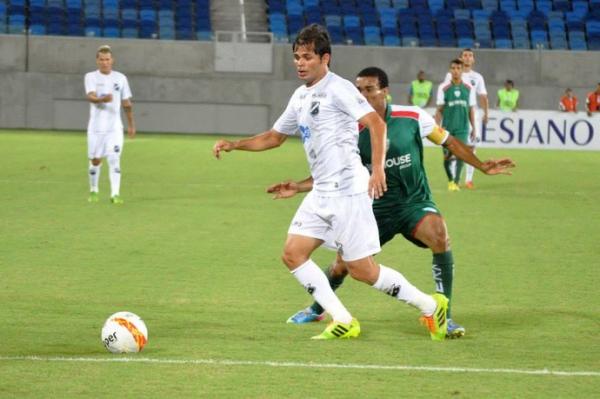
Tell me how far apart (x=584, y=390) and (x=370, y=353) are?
1.48m

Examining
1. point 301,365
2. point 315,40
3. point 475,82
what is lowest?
point 301,365

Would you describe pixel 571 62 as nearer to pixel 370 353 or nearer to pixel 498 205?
pixel 498 205

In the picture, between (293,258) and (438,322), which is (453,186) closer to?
(438,322)

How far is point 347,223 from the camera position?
7840 millimetres

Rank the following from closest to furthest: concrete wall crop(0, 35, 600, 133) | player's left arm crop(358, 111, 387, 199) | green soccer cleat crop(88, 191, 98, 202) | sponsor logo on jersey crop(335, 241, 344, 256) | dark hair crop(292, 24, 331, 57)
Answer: player's left arm crop(358, 111, 387, 199)
dark hair crop(292, 24, 331, 57)
sponsor logo on jersey crop(335, 241, 344, 256)
green soccer cleat crop(88, 191, 98, 202)
concrete wall crop(0, 35, 600, 133)

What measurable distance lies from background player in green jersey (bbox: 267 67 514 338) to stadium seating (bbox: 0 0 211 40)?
97.1 ft

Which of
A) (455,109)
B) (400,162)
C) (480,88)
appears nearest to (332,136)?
(400,162)

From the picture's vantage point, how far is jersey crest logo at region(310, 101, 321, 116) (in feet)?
25.6

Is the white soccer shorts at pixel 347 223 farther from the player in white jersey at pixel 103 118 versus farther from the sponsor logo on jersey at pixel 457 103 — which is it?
the sponsor logo on jersey at pixel 457 103

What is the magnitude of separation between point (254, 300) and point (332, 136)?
2334 millimetres

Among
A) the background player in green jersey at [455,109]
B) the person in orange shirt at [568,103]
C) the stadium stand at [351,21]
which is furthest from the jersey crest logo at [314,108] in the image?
the stadium stand at [351,21]

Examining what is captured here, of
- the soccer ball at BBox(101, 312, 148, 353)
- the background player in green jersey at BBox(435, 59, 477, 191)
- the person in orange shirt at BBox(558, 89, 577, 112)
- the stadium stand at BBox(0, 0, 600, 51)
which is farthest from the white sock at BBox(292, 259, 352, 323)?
the stadium stand at BBox(0, 0, 600, 51)

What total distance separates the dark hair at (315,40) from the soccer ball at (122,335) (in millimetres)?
2015

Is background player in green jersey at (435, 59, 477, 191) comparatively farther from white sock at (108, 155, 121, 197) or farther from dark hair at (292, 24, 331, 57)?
dark hair at (292, 24, 331, 57)
